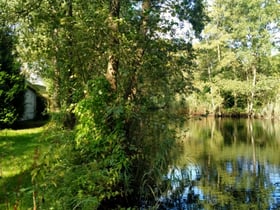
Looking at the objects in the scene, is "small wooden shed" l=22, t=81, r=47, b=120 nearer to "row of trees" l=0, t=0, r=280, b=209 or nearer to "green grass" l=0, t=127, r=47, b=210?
"green grass" l=0, t=127, r=47, b=210

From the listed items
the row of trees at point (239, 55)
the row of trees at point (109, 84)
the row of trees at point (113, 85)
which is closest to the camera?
the row of trees at point (109, 84)

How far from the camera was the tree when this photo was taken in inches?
143

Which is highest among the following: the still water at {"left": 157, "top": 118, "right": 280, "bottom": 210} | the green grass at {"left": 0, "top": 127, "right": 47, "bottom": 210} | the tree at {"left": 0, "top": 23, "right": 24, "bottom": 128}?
the tree at {"left": 0, "top": 23, "right": 24, "bottom": 128}

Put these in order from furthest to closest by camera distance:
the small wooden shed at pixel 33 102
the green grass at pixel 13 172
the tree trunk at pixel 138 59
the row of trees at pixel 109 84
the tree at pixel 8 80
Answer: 1. the small wooden shed at pixel 33 102
2. the tree trunk at pixel 138 59
3. the row of trees at pixel 109 84
4. the green grass at pixel 13 172
5. the tree at pixel 8 80

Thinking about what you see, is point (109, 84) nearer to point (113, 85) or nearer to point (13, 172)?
point (113, 85)

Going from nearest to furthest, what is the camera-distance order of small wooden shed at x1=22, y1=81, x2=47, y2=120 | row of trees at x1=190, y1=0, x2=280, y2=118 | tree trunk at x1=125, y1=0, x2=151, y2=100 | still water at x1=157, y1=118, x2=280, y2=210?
tree trunk at x1=125, y1=0, x2=151, y2=100 < still water at x1=157, y1=118, x2=280, y2=210 < small wooden shed at x1=22, y1=81, x2=47, y2=120 < row of trees at x1=190, y1=0, x2=280, y2=118

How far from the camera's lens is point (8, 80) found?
167 inches

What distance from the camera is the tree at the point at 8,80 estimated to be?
3625mm

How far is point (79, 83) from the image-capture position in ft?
28.0

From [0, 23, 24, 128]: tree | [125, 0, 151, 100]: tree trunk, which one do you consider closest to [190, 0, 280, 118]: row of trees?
[125, 0, 151, 100]: tree trunk

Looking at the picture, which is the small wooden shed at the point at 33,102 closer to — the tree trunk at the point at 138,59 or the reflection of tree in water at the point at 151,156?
the tree trunk at the point at 138,59

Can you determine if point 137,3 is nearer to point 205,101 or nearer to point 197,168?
point 197,168

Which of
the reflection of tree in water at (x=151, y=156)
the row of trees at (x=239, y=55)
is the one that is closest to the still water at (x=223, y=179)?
the reflection of tree in water at (x=151, y=156)

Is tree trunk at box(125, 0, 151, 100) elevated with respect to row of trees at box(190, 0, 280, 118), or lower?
lower
